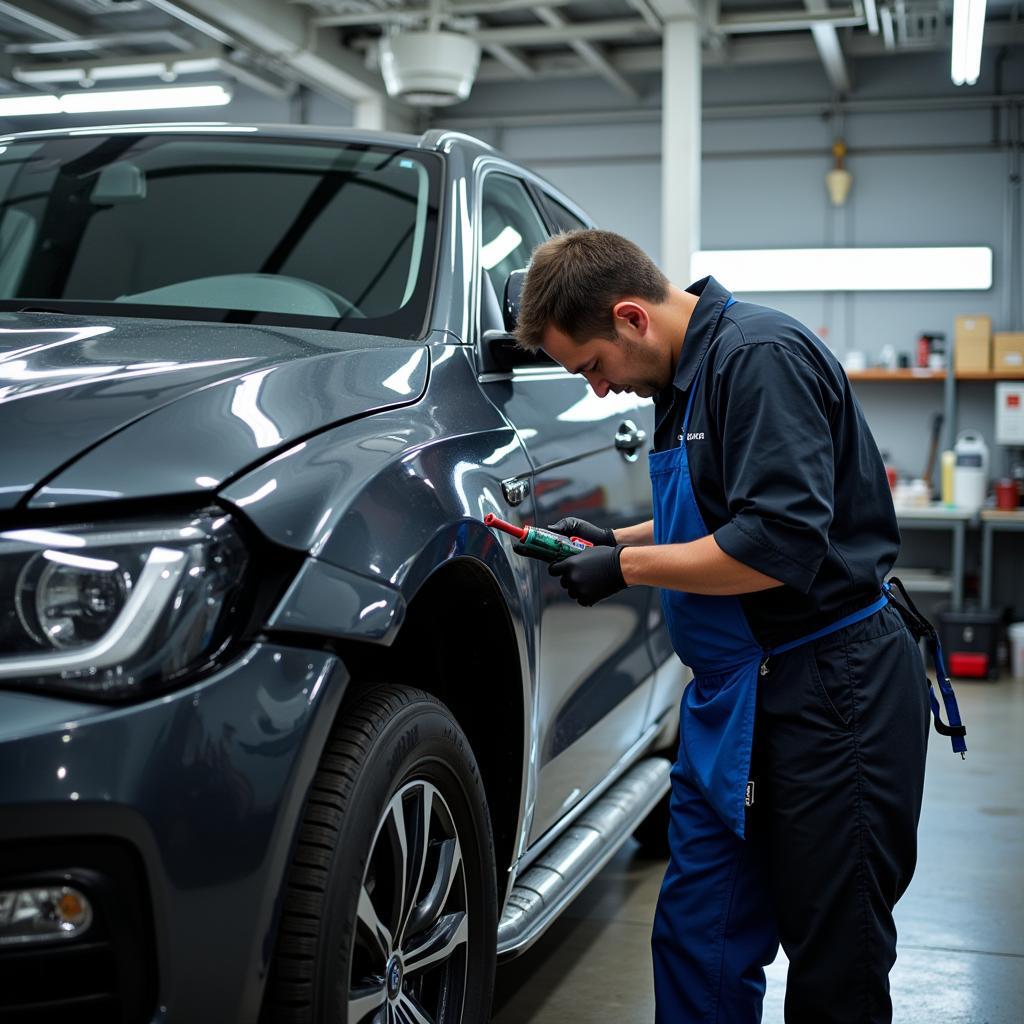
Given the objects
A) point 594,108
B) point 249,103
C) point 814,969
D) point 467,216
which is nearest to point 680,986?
point 814,969

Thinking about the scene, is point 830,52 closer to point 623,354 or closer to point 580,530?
point 580,530

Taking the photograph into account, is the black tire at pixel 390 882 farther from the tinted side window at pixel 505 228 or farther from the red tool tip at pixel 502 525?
the tinted side window at pixel 505 228

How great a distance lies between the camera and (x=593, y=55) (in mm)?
9562

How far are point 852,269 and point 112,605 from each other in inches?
361

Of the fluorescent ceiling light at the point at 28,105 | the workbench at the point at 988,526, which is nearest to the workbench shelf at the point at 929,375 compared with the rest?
the workbench at the point at 988,526

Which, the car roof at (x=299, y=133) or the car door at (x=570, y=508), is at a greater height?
the car roof at (x=299, y=133)

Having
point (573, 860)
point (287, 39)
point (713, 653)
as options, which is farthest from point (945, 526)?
point (713, 653)

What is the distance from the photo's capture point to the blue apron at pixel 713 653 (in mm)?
1873

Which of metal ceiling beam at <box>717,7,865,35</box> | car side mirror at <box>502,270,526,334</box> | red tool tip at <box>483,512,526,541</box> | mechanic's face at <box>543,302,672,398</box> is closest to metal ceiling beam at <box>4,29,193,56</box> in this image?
metal ceiling beam at <box>717,7,865,35</box>

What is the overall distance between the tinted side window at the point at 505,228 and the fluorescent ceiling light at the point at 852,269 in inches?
269

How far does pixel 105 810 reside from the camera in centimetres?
119

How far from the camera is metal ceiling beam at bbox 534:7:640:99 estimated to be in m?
8.82

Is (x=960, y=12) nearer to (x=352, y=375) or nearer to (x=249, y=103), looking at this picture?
(x=352, y=375)

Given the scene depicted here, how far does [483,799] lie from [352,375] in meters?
0.63
